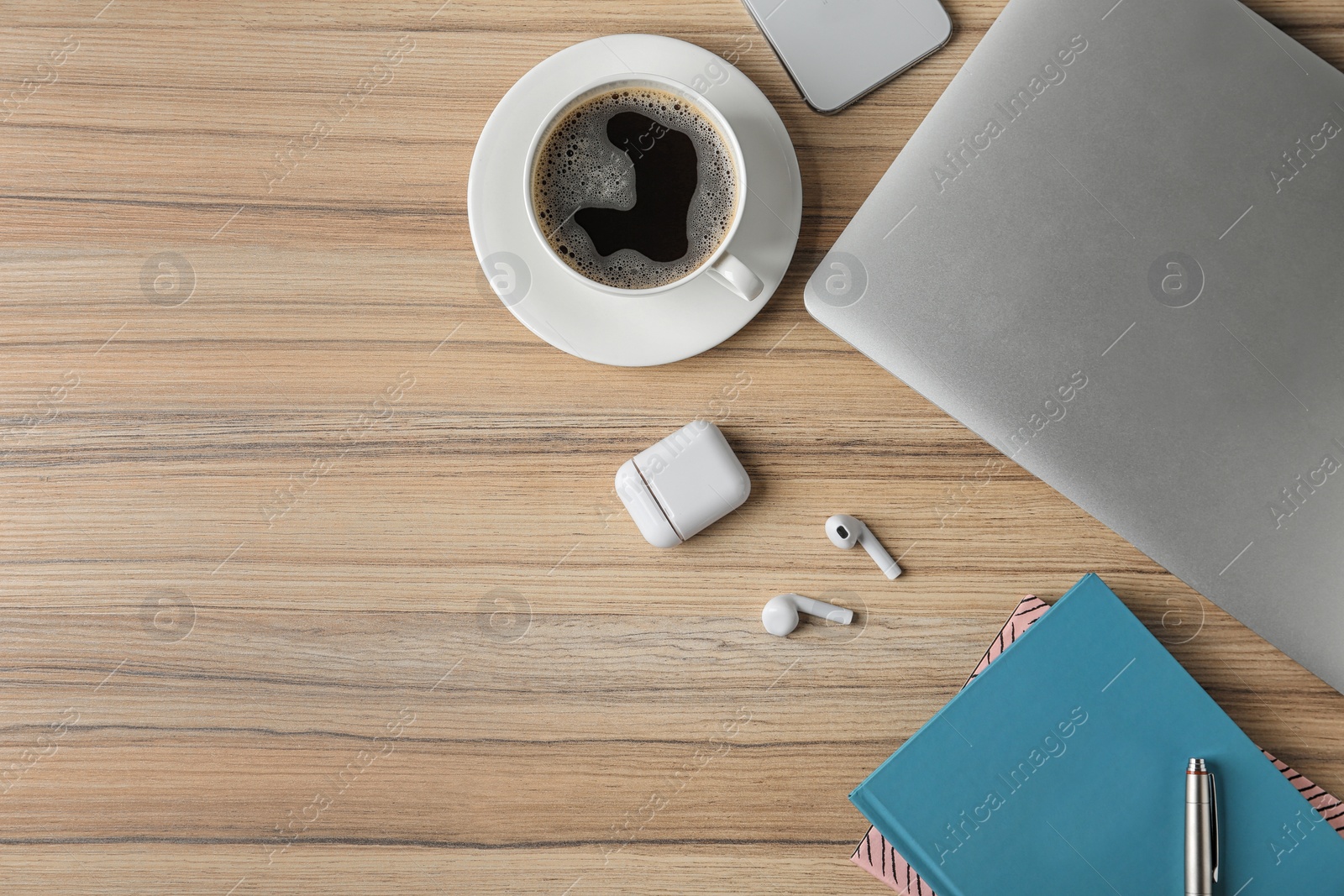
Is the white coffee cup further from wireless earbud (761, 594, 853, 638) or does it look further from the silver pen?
the silver pen

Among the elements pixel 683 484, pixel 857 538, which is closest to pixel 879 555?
pixel 857 538

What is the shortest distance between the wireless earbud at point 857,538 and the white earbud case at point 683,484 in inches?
3.8

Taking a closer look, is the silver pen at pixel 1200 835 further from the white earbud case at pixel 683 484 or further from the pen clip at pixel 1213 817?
the white earbud case at pixel 683 484

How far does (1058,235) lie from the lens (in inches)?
28.6

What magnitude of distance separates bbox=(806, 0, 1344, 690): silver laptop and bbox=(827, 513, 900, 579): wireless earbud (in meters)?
0.16

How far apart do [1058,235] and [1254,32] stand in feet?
0.83

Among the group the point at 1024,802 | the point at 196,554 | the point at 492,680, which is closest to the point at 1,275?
the point at 196,554

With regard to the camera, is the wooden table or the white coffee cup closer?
the white coffee cup

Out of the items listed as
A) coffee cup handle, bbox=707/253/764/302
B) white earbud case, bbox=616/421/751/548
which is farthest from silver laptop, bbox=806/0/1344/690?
white earbud case, bbox=616/421/751/548

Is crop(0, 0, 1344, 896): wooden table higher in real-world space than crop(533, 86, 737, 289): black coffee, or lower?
lower

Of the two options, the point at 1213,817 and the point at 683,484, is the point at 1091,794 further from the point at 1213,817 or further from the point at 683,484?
the point at 683,484

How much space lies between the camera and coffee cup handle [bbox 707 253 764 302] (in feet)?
2.39

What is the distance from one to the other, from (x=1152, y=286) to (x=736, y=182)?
0.38 meters

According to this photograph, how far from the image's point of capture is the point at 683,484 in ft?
2.67
